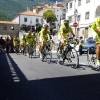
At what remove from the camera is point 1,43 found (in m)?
23.6

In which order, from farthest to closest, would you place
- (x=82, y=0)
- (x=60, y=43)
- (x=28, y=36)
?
(x=82, y=0), (x=28, y=36), (x=60, y=43)

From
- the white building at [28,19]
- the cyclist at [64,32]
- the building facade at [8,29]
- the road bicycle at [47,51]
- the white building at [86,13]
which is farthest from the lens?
the white building at [28,19]

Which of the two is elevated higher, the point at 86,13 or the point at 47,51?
the point at 86,13

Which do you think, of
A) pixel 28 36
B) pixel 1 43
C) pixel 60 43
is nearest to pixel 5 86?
pixel 60 43

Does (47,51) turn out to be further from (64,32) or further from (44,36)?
(64,32)

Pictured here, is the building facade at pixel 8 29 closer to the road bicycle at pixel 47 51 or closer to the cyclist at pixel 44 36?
the cyclist at pixel 44 36

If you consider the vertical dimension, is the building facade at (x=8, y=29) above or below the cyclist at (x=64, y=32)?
above

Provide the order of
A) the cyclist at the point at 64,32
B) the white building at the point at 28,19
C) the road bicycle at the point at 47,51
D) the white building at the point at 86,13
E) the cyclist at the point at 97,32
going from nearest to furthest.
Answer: the cyclist at the point at 97,32, the cyclist at the point at 64,32, the road bicycle at the point at 47,51, the white building at the point at 86,13, the white building at the point at 28,19

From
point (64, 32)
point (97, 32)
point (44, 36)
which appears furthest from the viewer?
point (44, 36)

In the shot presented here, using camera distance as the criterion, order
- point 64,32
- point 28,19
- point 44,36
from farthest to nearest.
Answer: point 28,19 → point 44,36 → point 64,32

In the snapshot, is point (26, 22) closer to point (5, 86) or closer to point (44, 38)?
point (44, 38)

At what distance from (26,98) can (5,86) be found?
4.26 feet

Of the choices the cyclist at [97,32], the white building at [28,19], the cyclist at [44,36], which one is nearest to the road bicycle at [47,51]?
the cyclist at [44,36]

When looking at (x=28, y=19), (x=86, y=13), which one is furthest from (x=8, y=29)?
(x=86, y=13)
